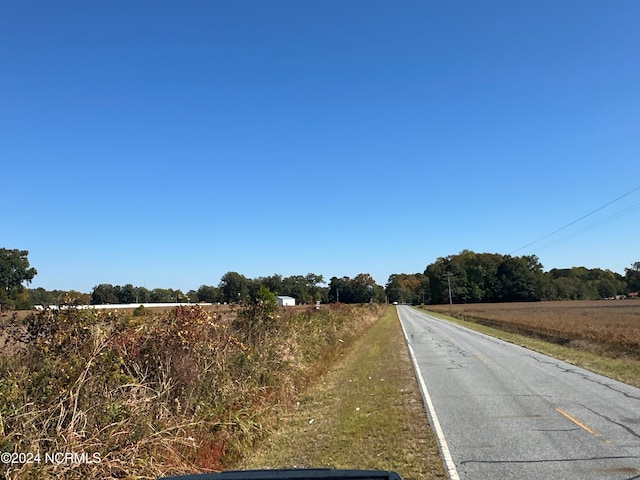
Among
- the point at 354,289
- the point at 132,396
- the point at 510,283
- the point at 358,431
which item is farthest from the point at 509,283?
the point at 132,396

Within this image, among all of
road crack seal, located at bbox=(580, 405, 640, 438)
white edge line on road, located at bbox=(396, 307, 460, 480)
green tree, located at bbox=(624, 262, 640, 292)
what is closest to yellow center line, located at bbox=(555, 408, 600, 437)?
road crack seal, located at bbox=(580, 405, 640, 438)

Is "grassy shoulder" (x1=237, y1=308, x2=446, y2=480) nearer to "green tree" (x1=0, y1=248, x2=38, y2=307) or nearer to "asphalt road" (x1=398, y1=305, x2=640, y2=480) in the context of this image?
"asphalt road" (x1=398, y1=305, x2=640, y2=480)

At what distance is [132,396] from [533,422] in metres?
6.99

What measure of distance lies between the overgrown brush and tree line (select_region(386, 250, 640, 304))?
144 m

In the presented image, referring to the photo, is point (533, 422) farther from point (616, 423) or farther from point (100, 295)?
point (100, 295)

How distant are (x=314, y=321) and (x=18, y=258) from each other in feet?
41.1

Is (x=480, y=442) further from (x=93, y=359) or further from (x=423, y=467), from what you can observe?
(x=93, y=359)

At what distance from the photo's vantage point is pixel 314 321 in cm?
2248

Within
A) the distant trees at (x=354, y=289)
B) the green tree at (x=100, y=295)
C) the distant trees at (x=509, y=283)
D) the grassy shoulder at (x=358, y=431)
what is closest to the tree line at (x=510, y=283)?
the distant trees at (x=509, y=283)

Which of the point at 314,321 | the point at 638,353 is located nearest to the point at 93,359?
the point at 314,321

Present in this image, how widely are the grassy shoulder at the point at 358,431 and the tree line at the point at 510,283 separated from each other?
459 feet

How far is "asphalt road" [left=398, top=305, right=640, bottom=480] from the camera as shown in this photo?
20.8 feet

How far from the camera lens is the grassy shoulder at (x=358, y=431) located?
269 inches

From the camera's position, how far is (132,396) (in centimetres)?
653
